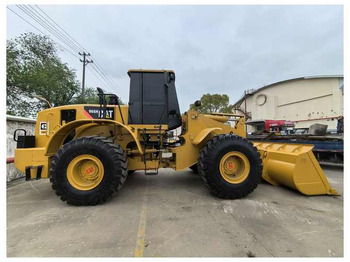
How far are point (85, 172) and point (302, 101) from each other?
3472 cm

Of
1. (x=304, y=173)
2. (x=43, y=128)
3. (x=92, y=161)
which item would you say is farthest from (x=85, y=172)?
(x=304, y=173)

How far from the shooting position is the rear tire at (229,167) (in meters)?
3.22

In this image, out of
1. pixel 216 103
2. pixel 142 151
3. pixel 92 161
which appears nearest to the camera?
pixel 92 161

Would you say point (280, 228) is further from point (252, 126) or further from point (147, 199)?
point (252, 126)

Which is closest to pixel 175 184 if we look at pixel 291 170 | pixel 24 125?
pixel 291 170

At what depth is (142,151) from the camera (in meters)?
3.37

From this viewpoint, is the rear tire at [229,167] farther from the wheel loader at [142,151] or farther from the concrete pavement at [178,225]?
the concrete pavement at [178,225]

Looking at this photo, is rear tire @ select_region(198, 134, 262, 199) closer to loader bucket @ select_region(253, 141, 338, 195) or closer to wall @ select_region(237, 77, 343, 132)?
loader bucket @ select_region(253, 141, 338, 195)

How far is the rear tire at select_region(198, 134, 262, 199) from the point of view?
3.22m

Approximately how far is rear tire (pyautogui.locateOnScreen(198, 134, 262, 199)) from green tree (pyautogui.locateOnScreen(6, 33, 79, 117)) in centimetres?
1480

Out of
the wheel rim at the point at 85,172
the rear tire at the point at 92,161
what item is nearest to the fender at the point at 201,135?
the rear tire at the point at 92,161

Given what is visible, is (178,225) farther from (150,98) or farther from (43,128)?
(43,128)

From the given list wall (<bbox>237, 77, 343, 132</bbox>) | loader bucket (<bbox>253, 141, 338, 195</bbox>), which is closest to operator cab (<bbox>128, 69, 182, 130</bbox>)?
loader bucket (<bbox>253, 141, 338, 195</bbox>)

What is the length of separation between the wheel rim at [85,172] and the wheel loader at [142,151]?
0.02 meters
